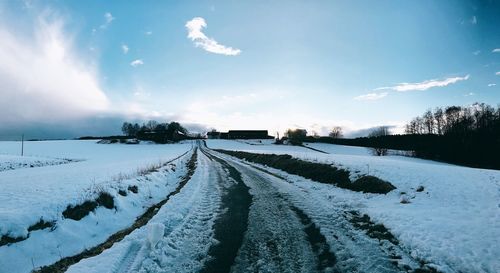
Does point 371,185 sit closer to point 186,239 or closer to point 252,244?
point 252,244

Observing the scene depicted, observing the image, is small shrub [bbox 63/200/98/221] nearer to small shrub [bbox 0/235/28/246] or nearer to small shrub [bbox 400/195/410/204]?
small shrub [bbox 0/235/28/246]

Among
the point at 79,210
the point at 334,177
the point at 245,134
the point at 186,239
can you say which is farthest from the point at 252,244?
the point at 245,134

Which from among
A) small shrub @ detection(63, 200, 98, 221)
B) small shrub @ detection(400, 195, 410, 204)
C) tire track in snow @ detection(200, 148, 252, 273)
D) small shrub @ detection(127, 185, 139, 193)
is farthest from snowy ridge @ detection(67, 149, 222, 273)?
small shrub @ detection(400, 195, 410, 204)

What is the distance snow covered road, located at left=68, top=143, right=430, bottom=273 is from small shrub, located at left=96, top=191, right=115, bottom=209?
75.5 inches

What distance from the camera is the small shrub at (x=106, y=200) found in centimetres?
1096

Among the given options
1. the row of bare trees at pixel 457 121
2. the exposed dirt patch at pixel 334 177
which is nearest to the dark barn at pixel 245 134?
the row of bare trees at pixel 457 121

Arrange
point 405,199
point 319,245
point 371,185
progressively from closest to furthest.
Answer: point 319,245 < point 405,199 < point 371,185

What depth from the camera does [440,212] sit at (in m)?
9.91

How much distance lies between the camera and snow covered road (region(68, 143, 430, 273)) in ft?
19.9

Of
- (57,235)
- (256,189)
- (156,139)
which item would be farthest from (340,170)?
(156,139)

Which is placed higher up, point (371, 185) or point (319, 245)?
point (371, 185)

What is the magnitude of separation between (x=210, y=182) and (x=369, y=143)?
10171 cm

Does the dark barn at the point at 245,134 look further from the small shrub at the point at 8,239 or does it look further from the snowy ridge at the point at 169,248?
the small shrub at the point at 8,239

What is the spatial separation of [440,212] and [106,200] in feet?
37.5
